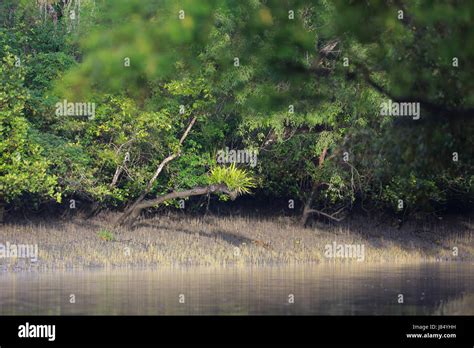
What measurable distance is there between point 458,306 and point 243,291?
5529mm

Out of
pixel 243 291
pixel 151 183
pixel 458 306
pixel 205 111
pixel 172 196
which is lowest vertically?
pixel 458 306

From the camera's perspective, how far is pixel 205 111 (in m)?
42.2

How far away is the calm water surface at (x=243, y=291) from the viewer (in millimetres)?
23641

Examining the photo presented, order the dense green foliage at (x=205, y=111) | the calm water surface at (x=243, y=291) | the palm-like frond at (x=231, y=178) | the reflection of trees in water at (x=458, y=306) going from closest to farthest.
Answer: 1. the reflection of trees in water at (x=458, y=306)
2. the dense green foliage at (x=205, y=111)
3. the calm water surface at (x=243, y=291)
4. the palm-like frond at (x=231, y=178)

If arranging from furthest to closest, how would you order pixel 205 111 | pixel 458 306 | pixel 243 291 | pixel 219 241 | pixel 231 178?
1. pixel 205 111
2. pixel 219 241
3. pixel 231 178
4. pixel 243 291
5. pixel 458 306

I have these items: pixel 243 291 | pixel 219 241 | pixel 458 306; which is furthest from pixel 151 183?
pixel 458 306

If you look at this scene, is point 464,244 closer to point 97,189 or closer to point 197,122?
point 197,122

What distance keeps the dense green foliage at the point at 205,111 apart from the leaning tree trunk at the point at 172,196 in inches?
19.1

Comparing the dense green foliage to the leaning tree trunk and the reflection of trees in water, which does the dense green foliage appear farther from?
the reflection of trees in water

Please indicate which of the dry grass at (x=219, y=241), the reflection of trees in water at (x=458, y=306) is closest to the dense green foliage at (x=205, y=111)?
the dry grass at (x=219, y=241)

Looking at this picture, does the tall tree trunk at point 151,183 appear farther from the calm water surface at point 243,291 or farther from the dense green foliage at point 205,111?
the calm water surface at point 243,291

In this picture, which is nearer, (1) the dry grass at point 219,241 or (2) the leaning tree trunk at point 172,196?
(1) the dry grass at point 219,241

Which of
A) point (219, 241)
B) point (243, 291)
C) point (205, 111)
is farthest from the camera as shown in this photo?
point (205, 111)

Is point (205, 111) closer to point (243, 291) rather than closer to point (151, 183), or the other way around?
point (151, 183)
